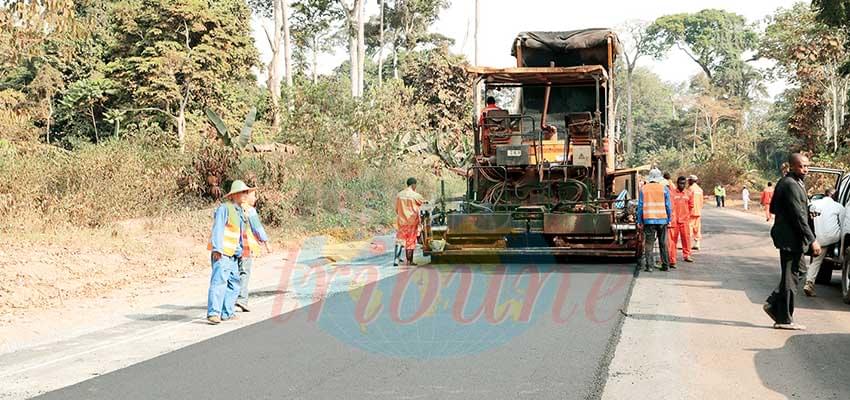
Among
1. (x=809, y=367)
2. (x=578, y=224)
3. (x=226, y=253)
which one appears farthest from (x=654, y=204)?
(x=226, y=253)

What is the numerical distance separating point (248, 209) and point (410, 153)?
22.1 metres

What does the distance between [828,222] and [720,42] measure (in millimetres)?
68918

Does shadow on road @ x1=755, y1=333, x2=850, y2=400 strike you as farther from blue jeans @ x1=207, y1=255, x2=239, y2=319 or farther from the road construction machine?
the road construction machine

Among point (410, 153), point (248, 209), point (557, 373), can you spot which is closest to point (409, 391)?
point (557, 373)

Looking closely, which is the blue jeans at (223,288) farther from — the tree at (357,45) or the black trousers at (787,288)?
the tree at (357,45)

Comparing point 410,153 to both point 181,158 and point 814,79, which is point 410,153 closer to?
point 181,158

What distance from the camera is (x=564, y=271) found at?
42.3 feet

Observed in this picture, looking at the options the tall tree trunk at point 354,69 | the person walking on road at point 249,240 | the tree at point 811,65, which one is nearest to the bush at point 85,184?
the person walking on road at point 249,240

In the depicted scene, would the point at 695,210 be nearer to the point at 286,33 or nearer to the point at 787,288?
the point at 787,288

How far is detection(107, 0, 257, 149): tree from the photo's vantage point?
1160 inches

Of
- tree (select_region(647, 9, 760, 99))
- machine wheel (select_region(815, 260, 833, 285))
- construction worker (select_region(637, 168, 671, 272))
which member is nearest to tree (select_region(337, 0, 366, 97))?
construction worker (select_region(637, 168, 671, 272))

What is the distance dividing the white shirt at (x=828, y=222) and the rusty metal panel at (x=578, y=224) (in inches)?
127

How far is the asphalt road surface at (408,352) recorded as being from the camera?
6133mm

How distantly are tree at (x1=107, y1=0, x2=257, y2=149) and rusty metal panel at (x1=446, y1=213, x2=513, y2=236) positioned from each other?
17.6m
